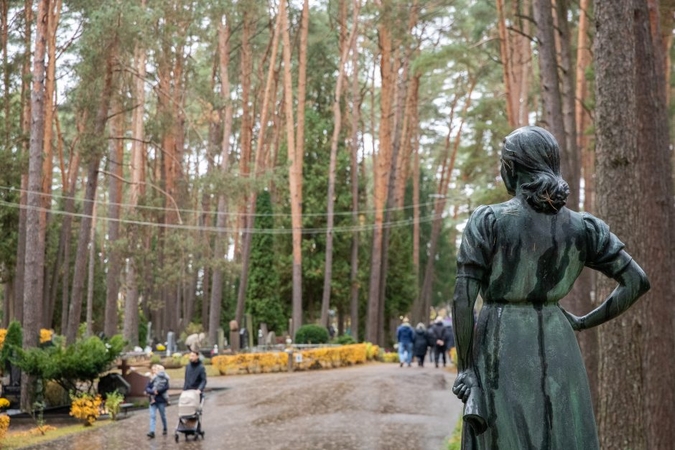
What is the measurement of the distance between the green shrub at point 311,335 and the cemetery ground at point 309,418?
800 cm

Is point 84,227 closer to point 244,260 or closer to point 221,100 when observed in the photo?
point 221,100

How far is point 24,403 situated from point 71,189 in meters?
16.6

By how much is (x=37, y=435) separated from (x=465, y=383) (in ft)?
41.1

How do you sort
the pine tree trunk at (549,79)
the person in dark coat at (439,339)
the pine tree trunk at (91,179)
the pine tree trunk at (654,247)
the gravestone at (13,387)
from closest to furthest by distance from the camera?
the pine tree trunk at (654,247)
the pine tree trunk at (549,79)
the gravestone at (13,387)
the pine tree trunk at (91,179)
the person in dark coat at (439,339)

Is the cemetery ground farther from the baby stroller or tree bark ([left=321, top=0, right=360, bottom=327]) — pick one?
tree bark ([left=321, top=0, right=360, bottom=327])

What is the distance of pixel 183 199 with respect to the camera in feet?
131

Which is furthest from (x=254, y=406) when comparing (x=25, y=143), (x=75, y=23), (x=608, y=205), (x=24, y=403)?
(x=75, y=23)

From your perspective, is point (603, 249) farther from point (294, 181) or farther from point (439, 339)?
point (294, 181)

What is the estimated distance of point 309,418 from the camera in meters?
16.1

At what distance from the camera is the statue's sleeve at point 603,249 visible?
4.13 metres

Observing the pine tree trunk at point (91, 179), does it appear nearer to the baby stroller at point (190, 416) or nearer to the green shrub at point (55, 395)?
the green shrub at point (55, 395)

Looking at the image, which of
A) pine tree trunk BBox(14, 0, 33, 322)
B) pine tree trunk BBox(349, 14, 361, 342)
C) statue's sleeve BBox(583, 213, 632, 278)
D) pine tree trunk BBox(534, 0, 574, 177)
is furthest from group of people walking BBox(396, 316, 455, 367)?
statue's sleeve BBox(583, 213, 632, 278)

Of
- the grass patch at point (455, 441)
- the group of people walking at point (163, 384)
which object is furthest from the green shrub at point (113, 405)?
the grass patch at point (455, 441)

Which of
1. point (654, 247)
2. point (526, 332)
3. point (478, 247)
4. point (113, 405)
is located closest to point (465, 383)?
point (526, 332)
